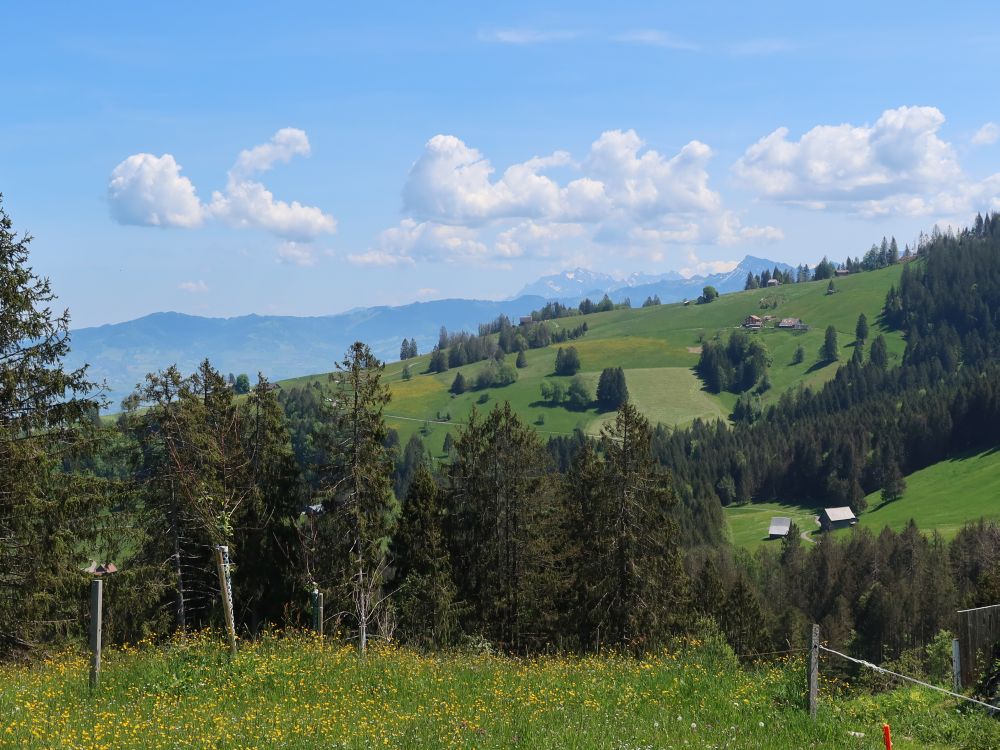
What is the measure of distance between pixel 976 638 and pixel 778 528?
166 m

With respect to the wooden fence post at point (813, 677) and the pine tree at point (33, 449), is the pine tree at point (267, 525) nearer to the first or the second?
the pine tree at point (33, 449)

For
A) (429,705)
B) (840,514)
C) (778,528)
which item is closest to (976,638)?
(429,705)

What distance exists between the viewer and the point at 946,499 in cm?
16238

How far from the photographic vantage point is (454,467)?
140 feet

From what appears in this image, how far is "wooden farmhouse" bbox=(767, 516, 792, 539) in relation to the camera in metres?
172

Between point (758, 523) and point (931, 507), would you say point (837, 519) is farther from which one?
point (931, 507)

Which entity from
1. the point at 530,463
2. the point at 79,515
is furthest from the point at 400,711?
the point at 530,463

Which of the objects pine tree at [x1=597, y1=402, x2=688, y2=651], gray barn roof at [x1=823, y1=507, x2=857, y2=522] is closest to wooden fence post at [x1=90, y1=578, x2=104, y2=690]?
pine tree at [x1=597, y1=402, x2=688, y2=651]

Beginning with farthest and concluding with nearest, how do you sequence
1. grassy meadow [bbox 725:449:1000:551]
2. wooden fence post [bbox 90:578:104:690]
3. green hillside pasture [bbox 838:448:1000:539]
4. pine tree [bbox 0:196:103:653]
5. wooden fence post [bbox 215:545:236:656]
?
grassy meadow [bbox 725:449:1000:551] → green hillside pasture [bbox 838:448:1000:539] → pine tree [bbox 0:196:103:653] → wooden fence post [bbox 215:545:236:656] → wooden fence post [bbox 90:578:104:690]

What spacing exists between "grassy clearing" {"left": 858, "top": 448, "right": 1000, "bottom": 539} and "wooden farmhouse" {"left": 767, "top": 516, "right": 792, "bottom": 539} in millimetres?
13499

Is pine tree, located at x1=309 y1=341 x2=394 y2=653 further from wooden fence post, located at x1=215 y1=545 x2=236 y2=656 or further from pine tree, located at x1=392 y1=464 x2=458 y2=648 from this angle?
wooden fence post, located at x1=215 y1=545 x2=236 y2=656

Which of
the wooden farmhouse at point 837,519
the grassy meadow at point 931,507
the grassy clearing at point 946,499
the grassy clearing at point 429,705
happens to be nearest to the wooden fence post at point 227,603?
the grassy clearing at point 429,705

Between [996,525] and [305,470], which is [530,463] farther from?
[996,525]

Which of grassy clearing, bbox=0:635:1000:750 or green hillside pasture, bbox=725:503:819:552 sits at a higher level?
grassy clearing, bbox=0:635:1000:750
